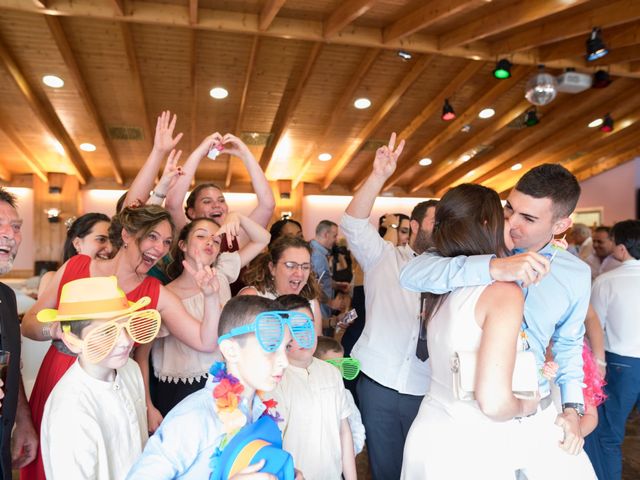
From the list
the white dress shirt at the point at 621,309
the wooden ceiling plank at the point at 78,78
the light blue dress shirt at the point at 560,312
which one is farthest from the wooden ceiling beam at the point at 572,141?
the light blue dress shirt at the point at 560,312

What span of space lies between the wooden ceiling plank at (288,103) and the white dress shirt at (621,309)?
5.86m

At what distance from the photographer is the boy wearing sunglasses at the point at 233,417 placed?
126 centimetres

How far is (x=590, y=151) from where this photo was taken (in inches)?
569

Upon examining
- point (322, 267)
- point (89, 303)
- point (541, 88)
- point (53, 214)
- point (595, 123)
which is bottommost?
point (89, 303)

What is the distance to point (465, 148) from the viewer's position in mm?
12375

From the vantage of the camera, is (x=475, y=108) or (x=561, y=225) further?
(x=475, y=108)

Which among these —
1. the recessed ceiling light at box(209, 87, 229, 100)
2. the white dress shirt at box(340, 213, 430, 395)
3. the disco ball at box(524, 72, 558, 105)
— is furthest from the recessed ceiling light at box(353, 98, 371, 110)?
the white dress shirt at box(340, 213, 430, 395)

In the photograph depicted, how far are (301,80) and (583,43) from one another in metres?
4.59

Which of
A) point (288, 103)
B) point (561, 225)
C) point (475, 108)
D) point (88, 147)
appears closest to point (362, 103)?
point (288, 103)

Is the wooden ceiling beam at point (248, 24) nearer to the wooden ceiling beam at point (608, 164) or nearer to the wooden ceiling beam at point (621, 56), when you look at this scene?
the wooden ceiling beam at point (621, 56)

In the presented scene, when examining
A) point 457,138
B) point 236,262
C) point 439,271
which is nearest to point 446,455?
point 439,271

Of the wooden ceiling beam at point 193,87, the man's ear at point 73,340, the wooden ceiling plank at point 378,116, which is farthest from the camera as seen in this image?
the wooden ceiling plank at point 378,116

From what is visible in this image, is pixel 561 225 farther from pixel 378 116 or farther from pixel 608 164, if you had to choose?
pixel 608 164

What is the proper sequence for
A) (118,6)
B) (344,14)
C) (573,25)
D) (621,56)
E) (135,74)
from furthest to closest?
1. (621,56)
2. (135,74)
3. (573,25)
4. (344,14)
5. (118,6)
